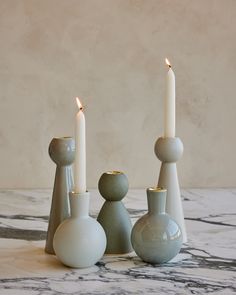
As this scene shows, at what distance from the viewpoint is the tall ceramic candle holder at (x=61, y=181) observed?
1.10m

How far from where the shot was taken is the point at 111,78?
1.70 metres

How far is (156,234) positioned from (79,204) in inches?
5.0

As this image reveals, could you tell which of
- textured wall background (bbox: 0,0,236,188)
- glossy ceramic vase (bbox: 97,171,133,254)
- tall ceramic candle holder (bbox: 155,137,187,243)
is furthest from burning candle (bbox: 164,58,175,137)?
textured wall background (bbox: 0,0,236,188)

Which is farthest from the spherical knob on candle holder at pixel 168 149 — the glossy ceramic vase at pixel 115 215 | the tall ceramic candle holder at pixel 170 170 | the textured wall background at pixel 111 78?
the textured wall background at pixel 111 78

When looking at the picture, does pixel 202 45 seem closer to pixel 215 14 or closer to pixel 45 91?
pixel 215 14

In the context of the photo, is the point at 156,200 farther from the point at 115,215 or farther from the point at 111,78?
the point at 111,78

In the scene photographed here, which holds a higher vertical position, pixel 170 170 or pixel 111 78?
pixel 111 78

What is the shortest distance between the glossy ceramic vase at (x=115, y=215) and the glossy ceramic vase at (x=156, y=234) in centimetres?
5

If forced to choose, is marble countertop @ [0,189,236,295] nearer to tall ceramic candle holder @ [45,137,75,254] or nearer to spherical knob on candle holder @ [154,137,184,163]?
tall ceramic candle holder @ [45,137,75,254]

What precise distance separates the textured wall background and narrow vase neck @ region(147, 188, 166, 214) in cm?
71

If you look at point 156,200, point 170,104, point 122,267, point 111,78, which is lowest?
point 122,267

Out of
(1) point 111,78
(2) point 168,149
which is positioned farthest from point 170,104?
(1) point 111,78

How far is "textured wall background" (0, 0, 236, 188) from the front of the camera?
1672 millimetres

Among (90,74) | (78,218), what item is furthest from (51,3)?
(78,218)
